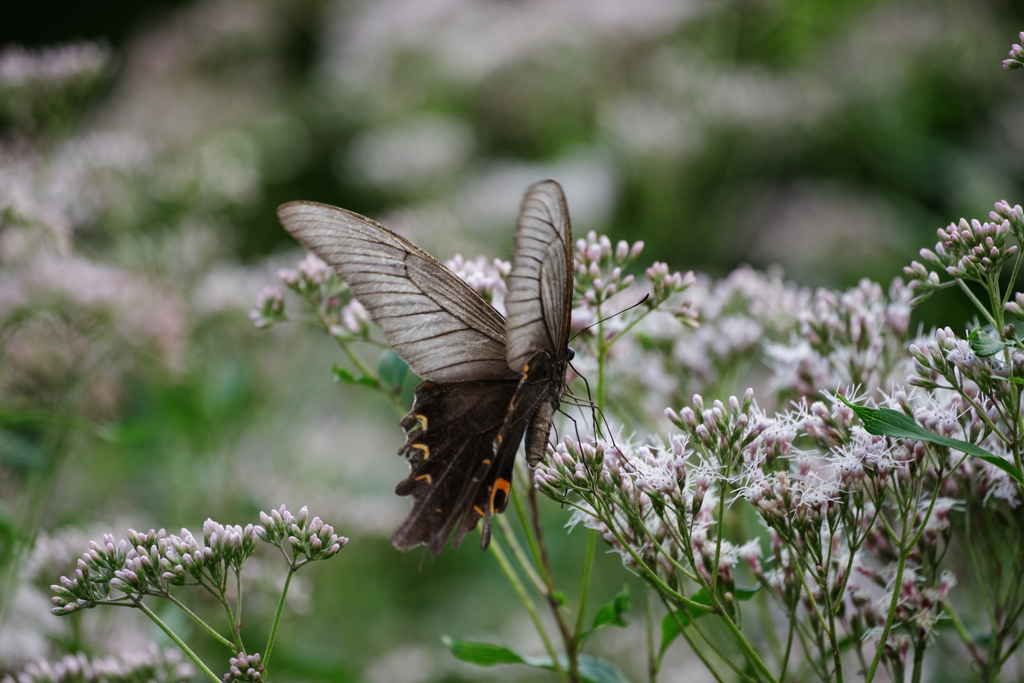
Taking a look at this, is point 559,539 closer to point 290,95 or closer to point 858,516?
point 858,516

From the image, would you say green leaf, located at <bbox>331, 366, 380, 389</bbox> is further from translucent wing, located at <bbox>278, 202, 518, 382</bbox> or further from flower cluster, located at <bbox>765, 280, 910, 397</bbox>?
flower cluster, located at <bbox>765, 280, 910, 397</bbox>

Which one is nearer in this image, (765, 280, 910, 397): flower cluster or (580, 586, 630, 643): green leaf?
(580, 586, 630, 643): green leaf

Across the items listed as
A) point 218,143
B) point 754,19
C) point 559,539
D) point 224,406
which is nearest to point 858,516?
point 559,539

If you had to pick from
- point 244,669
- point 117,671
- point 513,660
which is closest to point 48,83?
point 117,671

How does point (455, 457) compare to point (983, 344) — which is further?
point (455, 457)

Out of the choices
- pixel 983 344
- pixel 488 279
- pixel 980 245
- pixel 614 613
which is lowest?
pixel 614 613

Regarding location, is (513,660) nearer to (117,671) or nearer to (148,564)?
(148,564)

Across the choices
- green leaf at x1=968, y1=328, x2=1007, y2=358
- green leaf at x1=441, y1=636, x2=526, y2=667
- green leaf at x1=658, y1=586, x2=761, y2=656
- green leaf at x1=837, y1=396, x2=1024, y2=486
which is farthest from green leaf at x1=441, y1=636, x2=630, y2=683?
green leaf at x1=968, y1=328, x2=1007, y2=358

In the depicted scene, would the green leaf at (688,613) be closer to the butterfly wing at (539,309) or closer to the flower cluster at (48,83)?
the butterfly wing at (539,309)
